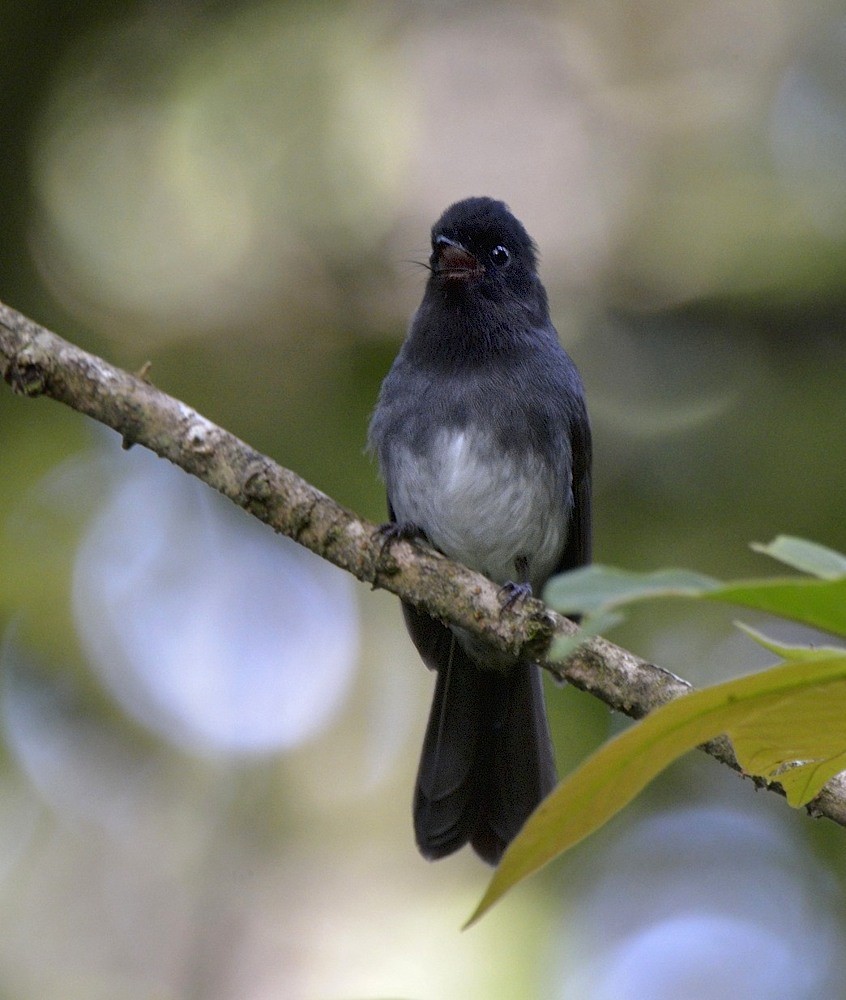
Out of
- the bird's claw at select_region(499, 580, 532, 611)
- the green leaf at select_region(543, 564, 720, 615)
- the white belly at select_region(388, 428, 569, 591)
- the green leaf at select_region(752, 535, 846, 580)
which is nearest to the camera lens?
the green leaf at select_region(543, 564, 720, 615)

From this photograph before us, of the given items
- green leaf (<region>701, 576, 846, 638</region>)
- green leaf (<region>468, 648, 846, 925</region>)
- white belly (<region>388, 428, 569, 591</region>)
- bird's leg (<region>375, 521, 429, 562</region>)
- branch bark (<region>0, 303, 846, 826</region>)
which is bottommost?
green leaf (<region>468, 648, 846, 925</region>)

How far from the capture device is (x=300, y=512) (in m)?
2.69

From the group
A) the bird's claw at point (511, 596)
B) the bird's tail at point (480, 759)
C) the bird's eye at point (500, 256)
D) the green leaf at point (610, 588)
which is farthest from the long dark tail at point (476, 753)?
the green leaf at point (610, 588)

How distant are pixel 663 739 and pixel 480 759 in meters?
3.04

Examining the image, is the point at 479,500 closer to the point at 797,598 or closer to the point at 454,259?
the point at 454,259

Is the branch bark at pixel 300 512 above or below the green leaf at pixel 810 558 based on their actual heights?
above

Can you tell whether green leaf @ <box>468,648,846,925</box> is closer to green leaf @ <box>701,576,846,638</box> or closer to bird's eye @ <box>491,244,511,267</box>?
green leaf @ <box>701,576,846,638</box>

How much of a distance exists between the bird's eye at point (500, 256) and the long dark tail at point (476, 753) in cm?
126

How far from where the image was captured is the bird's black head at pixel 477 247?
3.96 metres

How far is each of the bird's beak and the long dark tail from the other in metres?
1.18

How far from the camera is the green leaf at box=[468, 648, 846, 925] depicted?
91 cm

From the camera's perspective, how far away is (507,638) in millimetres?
2631

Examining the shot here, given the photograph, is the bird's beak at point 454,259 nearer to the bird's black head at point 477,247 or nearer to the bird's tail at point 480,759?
the bird's black head at point 477,247

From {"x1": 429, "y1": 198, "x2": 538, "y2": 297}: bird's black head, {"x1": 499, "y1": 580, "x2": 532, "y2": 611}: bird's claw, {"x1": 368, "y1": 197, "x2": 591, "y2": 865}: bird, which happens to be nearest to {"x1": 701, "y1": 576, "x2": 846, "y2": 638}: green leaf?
{"x1": 499, "y1": 580, "x2": 532, "y2": 611}: bird's claw
